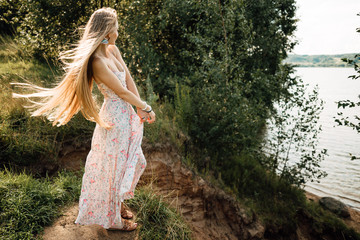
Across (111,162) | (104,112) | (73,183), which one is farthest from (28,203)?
(104,112)

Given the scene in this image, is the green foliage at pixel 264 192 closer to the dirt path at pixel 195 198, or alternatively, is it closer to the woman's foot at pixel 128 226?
the dirt path at pixel 195 198

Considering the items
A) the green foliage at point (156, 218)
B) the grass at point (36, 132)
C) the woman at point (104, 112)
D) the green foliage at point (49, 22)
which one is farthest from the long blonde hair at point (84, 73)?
the green foliage at point (49, 22)

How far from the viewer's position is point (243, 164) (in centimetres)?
679

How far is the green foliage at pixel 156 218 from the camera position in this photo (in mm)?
3254

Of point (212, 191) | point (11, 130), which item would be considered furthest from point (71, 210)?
point (212, 191)

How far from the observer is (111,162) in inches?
104

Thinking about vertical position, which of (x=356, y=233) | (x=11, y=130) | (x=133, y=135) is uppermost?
(x=133, y=135)

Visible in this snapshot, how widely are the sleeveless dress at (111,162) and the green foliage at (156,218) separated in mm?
611

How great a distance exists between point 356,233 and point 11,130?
26.9ft

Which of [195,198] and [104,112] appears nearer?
[104,112]

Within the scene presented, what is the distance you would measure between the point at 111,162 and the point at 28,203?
1.36m

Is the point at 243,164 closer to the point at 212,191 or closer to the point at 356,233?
the point at 212,191

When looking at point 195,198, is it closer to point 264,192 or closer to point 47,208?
point 264,192

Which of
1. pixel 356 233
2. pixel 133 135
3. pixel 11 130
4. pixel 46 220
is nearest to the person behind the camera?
pixel 133 135
